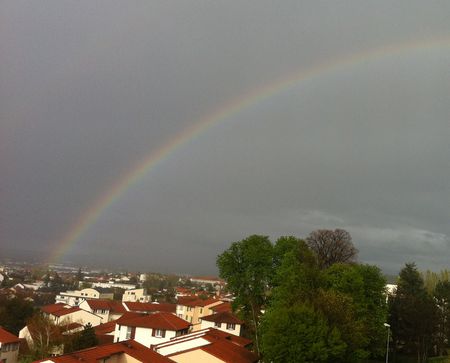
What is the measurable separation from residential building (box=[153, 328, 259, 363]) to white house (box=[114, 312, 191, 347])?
10.6 m

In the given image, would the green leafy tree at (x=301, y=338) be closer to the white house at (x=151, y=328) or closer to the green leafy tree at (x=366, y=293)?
the green leafy tree at (x=366, y=293)

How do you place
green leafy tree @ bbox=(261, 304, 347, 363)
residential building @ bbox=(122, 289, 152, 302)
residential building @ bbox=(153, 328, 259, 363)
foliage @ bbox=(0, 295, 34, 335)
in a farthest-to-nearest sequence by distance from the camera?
residential building @ bbox=(122, 289, 152, 302), foliage @ bbox=(0, 295, 34, 335), residential building @ bbox=(153, 328, 259, 363), green leafy tree @ bbox=(261, 304, 347, 363)

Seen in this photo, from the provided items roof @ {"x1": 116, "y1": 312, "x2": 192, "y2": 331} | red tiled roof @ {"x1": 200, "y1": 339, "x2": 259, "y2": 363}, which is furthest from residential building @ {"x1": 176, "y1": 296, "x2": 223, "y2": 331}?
red tiled roof @ {"x1": 200, "y1": 339, "x2": 259, "y2": 363}

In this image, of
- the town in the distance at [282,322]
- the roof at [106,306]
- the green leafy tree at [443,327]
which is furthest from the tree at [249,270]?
the roof at [106,306]

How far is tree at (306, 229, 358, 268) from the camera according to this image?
2263 inches

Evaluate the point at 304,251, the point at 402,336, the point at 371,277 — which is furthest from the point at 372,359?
the point at 304,251

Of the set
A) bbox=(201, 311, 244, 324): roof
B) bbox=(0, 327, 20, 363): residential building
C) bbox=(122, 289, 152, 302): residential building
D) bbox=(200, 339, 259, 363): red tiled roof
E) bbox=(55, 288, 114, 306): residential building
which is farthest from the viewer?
bbox=(122, 289, 152, 302): residential building

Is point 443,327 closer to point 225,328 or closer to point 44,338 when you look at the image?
point 225,328

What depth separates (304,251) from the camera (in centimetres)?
4453

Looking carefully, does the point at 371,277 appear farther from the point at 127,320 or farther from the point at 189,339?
the point at 127,320

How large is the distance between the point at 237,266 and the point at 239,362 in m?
11.6

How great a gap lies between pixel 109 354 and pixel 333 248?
122 feet

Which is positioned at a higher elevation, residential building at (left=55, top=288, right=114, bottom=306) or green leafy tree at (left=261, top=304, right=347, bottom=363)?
green leafy tree at (left=261, top=304, right=347, bottom=363)

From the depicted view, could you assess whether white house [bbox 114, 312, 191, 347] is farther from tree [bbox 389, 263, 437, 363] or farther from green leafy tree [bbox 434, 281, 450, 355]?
green leafy tree [bbox 434, 281, 450, 355]
